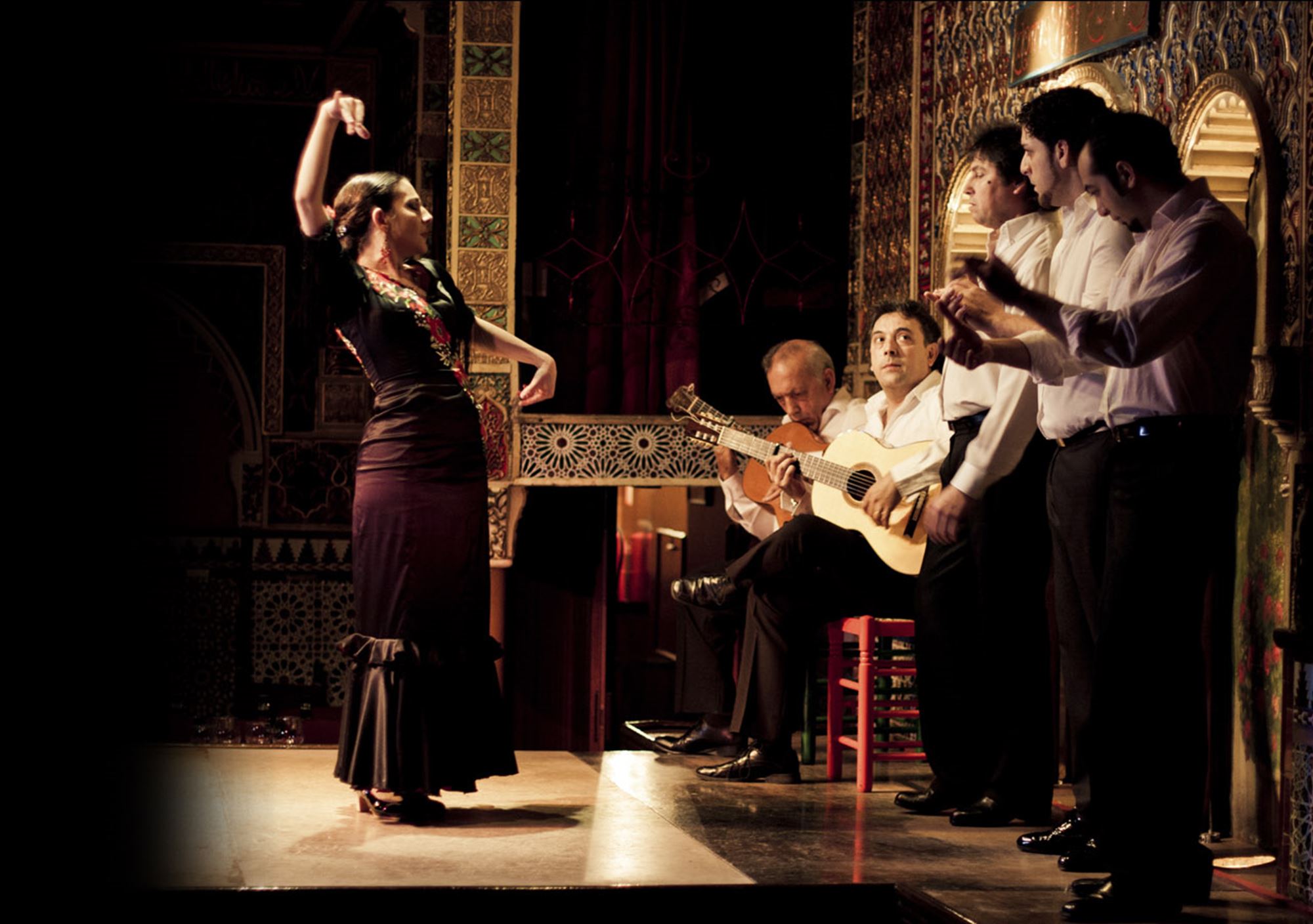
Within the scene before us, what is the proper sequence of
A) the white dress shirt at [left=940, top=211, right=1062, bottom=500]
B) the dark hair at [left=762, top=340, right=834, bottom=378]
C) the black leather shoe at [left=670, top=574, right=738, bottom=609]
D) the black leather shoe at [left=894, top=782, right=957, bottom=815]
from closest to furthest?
the white dress shirt at [left=940, top=211, right=1062, bottom=500] < the black leather shoe at [left=894, top=782, right=957, bottom=815] < the black leather shoe at [left=670, top=574, right=738, bottom=609] < the dark hair at [left=762, top=340, right=834, bottom=378]

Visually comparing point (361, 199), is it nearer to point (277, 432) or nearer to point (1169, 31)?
point (1169, 31)

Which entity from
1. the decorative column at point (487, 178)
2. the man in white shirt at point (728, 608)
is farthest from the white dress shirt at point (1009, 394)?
the decorative column at point (487, 178)

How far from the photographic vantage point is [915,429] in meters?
4.73

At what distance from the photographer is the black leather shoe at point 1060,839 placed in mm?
3771

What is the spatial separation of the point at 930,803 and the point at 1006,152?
1.79 m

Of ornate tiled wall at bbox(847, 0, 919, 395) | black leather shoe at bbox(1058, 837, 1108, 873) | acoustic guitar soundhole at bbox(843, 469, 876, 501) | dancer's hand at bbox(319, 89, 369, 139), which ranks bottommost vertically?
black leather shoe at bbox(1058, 837, 1108, 873)

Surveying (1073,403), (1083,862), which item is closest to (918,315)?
(1073,403)

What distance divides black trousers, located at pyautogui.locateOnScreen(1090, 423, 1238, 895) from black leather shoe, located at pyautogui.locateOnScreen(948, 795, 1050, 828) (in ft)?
3.10

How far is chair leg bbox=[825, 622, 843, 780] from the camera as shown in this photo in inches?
194

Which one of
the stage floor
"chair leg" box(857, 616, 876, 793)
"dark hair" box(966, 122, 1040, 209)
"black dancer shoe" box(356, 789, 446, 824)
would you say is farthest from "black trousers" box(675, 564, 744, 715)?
"dark hair" box(966, 122, 1040, 209)

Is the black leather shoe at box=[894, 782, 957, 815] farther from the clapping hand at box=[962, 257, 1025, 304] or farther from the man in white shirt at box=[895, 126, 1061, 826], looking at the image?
the clapping hand at box=[962, 257, 1025, 304]

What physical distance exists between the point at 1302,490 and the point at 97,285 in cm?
299

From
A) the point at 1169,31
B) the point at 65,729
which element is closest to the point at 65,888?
the point at 65,729

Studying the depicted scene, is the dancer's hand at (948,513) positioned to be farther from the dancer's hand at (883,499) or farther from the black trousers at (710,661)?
the black trousers at (710,661)
